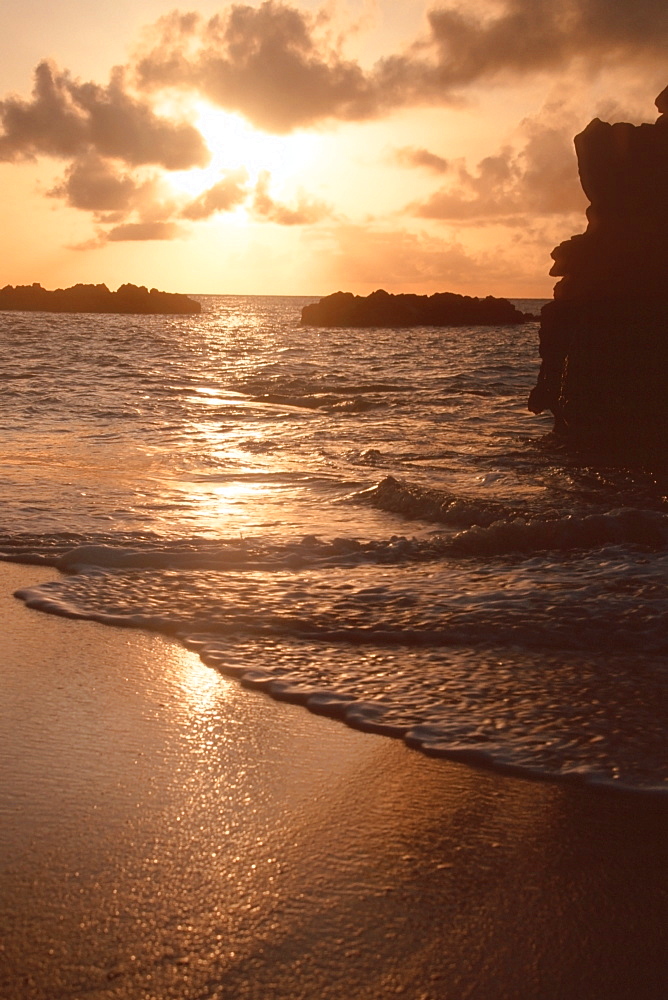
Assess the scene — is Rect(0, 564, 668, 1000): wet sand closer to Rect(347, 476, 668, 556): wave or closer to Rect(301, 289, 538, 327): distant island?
Rect(347, 476, 668, 556): wave

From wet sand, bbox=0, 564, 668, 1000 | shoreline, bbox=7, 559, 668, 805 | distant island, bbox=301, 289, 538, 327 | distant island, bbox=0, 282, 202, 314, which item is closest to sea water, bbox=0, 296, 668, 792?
shoreline, bbox=7, 559, 668, 805

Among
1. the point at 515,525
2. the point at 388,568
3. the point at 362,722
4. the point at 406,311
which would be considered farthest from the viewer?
the point at 406,311

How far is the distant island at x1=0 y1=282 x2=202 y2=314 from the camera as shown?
429ft

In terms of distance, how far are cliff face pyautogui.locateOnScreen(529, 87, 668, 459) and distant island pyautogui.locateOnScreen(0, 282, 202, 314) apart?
388ft

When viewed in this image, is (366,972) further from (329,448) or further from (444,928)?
(329,448)

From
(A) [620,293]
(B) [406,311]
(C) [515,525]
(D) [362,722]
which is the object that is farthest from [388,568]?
(B) [406,311]

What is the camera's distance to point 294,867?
8.72 ft

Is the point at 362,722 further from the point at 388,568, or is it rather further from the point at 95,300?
the point at 95,300

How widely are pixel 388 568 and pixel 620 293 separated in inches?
337

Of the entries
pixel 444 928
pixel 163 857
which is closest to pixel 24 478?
pixel 163 857

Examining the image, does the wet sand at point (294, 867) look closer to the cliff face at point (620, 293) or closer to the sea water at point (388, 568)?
the sea water at point (388, 568)

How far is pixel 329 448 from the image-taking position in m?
12.8

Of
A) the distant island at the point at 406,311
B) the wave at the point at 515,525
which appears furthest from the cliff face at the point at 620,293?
the distant island at the point at 406,311

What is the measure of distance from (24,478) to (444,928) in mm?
7795
